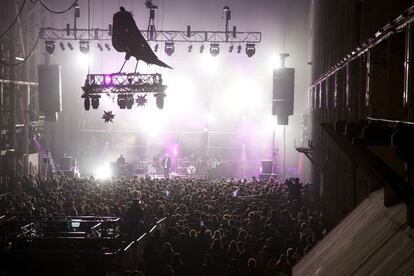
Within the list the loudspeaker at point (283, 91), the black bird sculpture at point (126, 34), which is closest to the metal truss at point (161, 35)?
the loudspeaker at point (283, 91)

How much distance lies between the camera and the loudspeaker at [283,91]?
1265 inches

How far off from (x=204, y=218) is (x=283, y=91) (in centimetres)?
1843

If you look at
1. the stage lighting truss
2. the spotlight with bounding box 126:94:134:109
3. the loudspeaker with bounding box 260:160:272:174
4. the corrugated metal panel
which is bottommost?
the loudspeaker with bounding box 260:160:272:174

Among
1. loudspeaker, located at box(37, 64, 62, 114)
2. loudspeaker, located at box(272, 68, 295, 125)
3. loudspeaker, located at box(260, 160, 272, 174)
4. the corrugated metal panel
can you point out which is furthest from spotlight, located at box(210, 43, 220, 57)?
the corrugated metal panel

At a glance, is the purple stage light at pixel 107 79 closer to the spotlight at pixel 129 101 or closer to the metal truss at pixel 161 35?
the spotlight at pixel 129 101

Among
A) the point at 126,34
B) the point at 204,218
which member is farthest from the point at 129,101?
the point at 204,218

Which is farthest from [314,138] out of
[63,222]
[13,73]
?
[13,73]

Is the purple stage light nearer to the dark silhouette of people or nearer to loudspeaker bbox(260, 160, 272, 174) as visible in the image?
the dark silhouette of people

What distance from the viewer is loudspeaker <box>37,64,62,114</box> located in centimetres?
3269

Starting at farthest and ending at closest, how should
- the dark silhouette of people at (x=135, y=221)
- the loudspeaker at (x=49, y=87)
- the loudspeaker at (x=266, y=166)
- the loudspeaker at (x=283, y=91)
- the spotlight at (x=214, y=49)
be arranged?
the loudspeaker at (x=266, y=166) < the spotlight at (x=214, y=49) < the loudspeaker at (x=49, y=87) < the loudspeaker at (x=283, y=91) < the dark silhouette of people at (x=135, y=221)

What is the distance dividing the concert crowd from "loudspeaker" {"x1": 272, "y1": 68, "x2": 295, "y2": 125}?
27.2 feet

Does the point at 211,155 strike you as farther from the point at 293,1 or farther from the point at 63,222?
the point at 63,222

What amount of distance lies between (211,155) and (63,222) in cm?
2867

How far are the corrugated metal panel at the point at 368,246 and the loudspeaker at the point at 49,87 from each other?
85.6 ft
